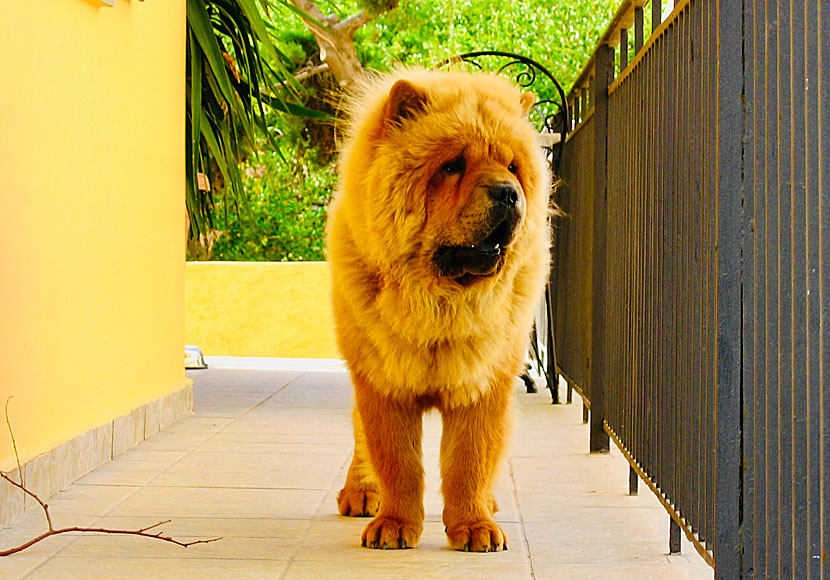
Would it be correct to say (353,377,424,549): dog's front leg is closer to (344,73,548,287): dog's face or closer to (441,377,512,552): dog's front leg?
(441,377,512,552): dog's front leg

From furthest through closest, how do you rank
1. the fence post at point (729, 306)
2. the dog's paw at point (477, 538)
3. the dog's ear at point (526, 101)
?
1. the dog's ear at point (526, 101)
2. the dog's paw at point (477, 538)
3. the fence post at point (729, 306)

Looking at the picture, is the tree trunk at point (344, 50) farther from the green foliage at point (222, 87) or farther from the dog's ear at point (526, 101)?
the dog's ear at point (526, 101)

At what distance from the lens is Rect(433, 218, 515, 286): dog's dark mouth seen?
231cm

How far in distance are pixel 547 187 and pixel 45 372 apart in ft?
5.37

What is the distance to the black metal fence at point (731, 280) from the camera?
1.36 meters

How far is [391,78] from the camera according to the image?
9.59 ft

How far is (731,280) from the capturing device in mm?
1735

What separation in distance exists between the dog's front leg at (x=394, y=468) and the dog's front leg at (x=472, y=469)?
8 centimetres

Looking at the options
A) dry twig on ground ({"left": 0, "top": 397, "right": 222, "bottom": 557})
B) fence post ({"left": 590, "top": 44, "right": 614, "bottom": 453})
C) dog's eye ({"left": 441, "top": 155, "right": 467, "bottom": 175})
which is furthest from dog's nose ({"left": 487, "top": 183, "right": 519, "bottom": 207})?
fence post ({"left": 590, "top": 44, "right": 614, "bottom": 453})

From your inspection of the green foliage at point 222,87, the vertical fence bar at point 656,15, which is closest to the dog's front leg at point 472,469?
the vertical fence bar at point 656,15

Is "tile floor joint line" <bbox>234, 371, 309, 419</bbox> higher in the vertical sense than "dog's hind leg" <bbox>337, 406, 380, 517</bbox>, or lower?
lower

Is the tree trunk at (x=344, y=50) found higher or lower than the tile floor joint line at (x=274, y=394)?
higher

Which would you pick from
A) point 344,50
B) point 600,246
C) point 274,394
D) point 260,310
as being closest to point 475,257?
point 600,246

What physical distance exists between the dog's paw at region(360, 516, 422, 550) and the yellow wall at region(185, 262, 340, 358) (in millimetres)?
8532
